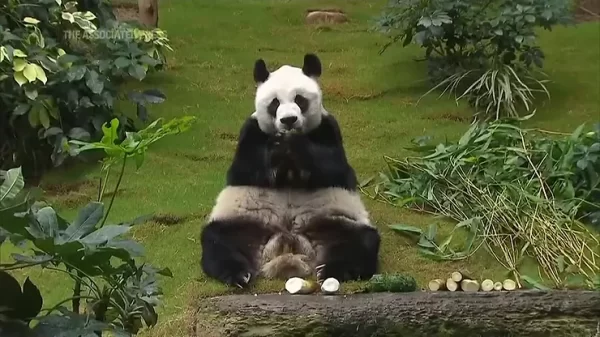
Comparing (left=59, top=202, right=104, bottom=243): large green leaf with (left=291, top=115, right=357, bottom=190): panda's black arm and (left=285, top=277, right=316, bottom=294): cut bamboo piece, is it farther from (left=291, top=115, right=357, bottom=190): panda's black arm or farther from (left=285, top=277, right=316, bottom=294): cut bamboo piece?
(left=291, top=115, right=357, bottom=190): panda's black arm

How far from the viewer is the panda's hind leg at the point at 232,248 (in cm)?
316

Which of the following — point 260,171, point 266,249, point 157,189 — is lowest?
point 157,189

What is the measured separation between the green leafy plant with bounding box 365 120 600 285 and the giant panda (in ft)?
2.18

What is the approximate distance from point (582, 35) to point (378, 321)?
6.13 m

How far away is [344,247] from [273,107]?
0.62 m

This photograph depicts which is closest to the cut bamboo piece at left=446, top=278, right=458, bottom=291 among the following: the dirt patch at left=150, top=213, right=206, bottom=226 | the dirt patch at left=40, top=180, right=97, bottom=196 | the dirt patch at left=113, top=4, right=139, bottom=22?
the dirt patch at left=150, top=213, right=206, bottom=226

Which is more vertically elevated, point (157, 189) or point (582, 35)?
point (582, 35)

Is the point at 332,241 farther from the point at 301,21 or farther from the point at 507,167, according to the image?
the point at 301,21

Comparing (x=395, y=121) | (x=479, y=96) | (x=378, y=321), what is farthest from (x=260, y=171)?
(x=479, y=96)

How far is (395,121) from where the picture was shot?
6.04 metres

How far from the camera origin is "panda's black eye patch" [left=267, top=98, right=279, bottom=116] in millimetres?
3217

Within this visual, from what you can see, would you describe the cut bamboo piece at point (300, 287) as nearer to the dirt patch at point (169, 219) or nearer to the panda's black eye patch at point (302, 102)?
the panda's black eye patch at point (302, 102)

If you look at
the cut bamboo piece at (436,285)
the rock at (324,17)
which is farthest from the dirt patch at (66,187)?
the rock at (324,17)

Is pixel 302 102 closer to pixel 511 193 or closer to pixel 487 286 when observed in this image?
pixel 487 286
